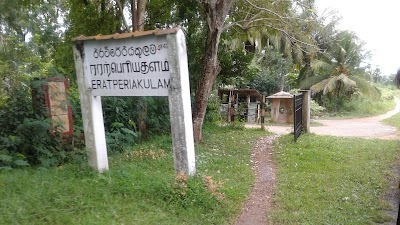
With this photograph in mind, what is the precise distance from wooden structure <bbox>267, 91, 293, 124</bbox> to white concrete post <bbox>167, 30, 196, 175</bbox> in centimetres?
1677

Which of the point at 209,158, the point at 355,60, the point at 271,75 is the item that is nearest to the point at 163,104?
the point at 209,158

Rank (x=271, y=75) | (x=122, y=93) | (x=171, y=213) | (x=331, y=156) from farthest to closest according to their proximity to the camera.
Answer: (x=271, y=75) → (x=331, y=156) → (x=122, y=93) → (x=171, y=213)

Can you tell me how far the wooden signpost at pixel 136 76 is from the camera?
480 centimetres

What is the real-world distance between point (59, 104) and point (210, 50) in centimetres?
442

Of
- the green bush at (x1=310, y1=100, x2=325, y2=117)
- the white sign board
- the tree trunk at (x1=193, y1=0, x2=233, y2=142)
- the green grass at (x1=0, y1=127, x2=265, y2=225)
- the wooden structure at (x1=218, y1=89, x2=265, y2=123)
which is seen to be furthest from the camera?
the green bush at (x1=310, y1=100, x2=325, y2=117)

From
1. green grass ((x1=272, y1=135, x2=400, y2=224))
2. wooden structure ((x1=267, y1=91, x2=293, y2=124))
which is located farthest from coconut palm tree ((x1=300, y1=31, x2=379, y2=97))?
green grass ((x1=272, y1=135, x2=400, y2=224))

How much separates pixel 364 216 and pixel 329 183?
1.51m

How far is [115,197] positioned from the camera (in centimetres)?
458

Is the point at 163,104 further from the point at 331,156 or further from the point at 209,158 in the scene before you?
the point at 331,156

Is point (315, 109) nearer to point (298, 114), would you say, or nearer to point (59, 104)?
point (298, 114)

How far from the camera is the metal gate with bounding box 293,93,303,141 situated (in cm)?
1074

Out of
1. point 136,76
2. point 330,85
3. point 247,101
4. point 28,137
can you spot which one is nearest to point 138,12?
point 28,137

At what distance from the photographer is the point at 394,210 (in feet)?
17.3

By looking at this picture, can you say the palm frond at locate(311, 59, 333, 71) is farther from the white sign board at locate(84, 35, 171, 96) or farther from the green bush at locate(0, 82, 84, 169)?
the white sign board at locate(84, 35, 171, 96)
